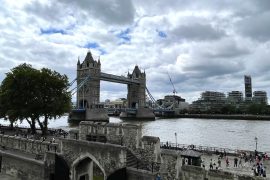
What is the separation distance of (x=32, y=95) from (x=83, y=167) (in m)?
22.4

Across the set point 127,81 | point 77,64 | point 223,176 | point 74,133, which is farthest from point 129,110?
point 223,176

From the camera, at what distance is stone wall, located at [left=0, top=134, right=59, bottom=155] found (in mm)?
26905

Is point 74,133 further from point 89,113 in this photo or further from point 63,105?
point 89,113

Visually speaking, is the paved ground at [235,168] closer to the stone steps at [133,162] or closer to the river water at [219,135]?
the stone steps at [133,162]

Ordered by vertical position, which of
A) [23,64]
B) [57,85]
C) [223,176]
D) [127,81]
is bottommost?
[223,176]

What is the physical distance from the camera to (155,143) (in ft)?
65.1

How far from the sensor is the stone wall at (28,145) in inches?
1059

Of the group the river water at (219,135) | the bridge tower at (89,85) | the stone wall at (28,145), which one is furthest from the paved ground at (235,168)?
the bridge tower at (89,85)

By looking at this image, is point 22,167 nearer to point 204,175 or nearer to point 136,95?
point 204,175

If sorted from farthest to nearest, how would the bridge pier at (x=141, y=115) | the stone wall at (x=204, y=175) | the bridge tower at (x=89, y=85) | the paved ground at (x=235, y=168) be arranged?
the bridge pier at (x=141, y=115)
the bridge tower at (x=89, y=85)
the paved ground at (x=235, y=168)
the stone wall at (x=204, y=175)

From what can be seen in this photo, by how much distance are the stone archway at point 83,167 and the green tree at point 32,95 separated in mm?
19468

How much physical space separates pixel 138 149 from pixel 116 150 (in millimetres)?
1841

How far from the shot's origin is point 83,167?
77.9 ft

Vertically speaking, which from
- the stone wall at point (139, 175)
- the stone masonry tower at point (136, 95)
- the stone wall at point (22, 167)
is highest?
the stone masonry tower at point (136, 95)
